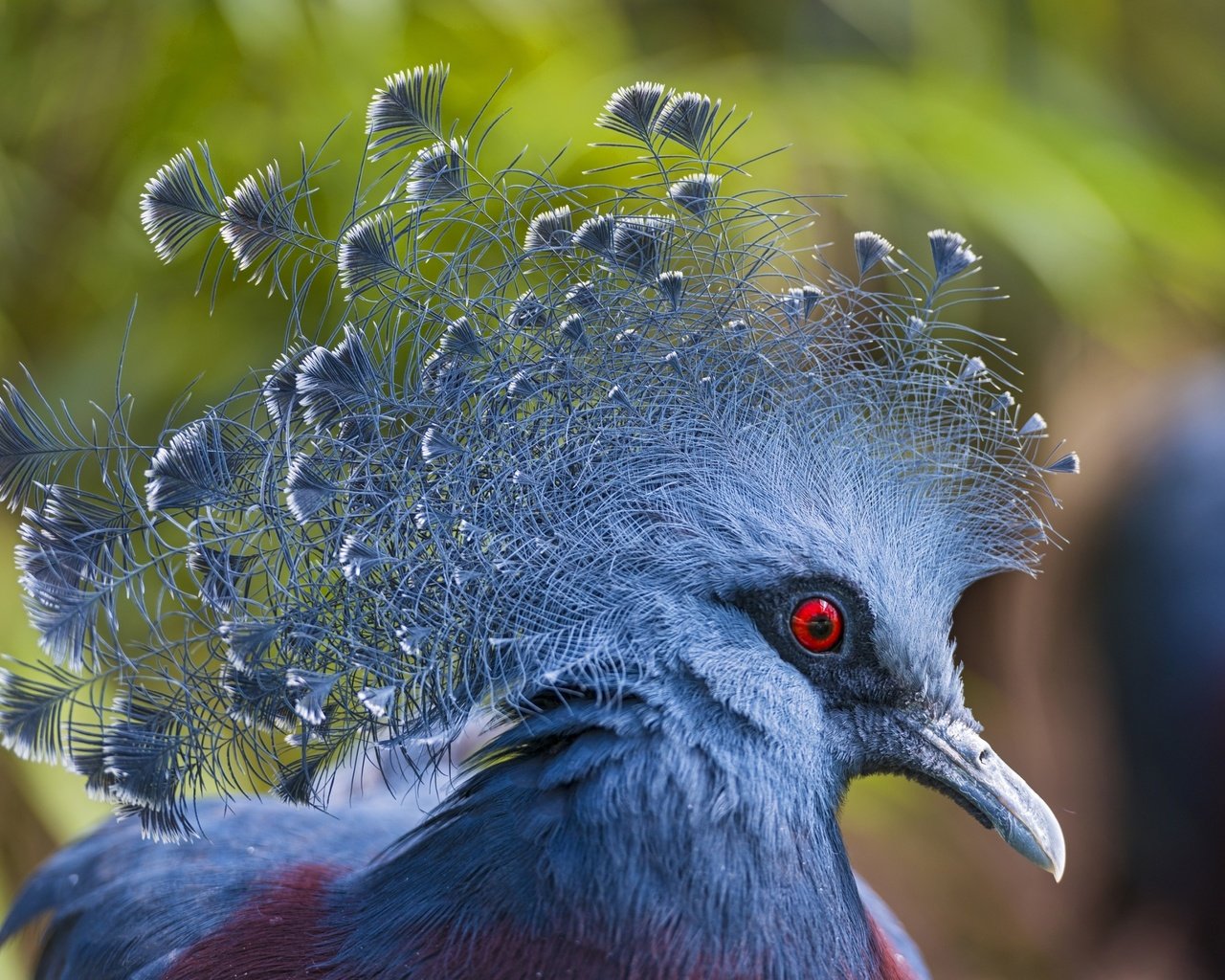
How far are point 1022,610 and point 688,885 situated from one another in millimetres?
4092

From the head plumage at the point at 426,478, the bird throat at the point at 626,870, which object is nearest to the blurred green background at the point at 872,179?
the head plumage at the point at 426,478

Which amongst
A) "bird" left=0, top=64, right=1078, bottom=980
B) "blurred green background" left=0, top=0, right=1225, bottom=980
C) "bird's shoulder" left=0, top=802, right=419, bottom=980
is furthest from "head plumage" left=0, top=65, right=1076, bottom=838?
"blurred green background" left=0, top=0, right=1225, bottom=980

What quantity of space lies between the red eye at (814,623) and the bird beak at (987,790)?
0.15 m

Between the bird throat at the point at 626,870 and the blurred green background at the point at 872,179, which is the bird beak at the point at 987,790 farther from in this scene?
the blurred green background at the point at 872,179

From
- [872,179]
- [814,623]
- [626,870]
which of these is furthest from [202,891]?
[872,179]

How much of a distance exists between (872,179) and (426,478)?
9.40 ft

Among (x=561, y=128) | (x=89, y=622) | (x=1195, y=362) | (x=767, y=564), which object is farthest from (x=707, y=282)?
(x=1195, y=362)

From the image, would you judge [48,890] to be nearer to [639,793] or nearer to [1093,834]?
[639,793]

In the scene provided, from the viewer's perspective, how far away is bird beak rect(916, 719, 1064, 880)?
1376mm

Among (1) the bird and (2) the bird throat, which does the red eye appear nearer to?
(1) the bird

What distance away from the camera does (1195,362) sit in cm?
420

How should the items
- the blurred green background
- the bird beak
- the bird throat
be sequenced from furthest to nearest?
the blurred green background → the bird beak → the bird throat

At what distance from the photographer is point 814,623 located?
52.4 inches

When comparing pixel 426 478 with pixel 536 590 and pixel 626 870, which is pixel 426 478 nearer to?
pixel 536 590
